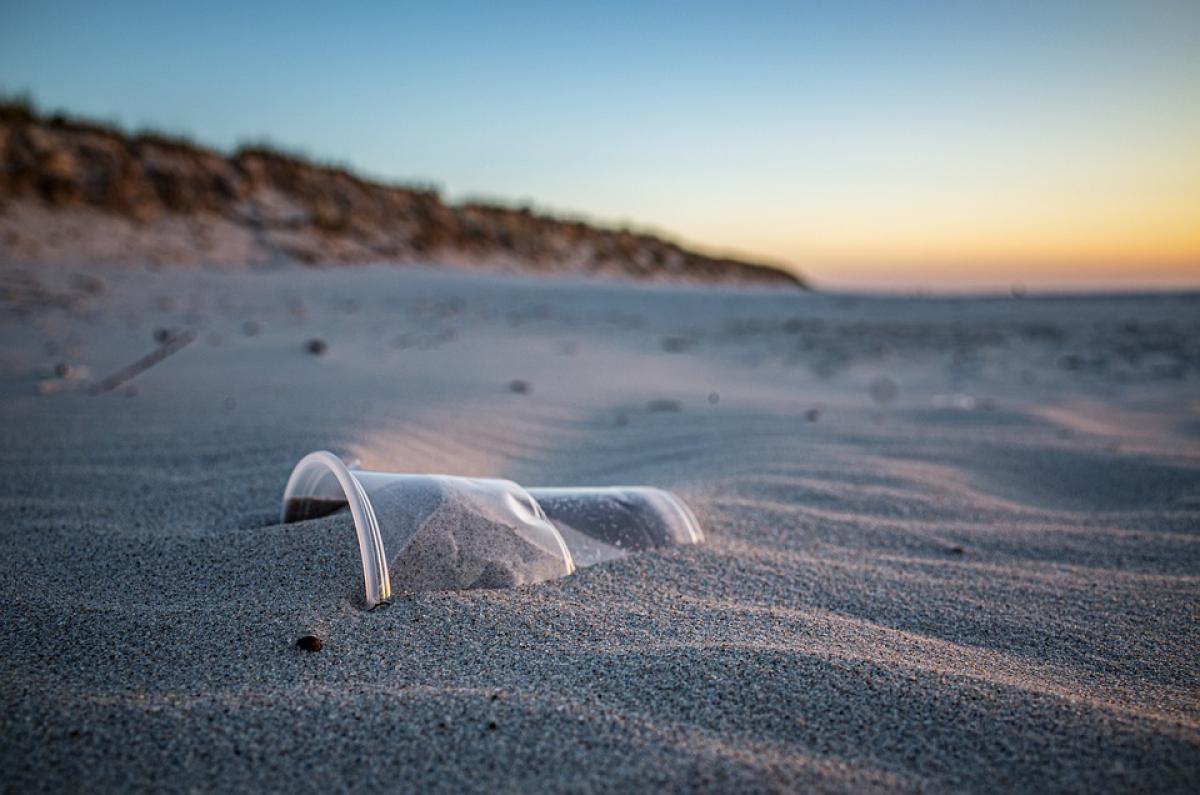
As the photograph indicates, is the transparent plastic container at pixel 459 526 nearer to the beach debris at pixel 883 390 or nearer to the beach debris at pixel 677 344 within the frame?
the beach debris at pixel 883 390

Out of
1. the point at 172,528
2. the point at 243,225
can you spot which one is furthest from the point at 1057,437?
the point at 243,225

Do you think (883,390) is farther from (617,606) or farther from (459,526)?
(459,526)

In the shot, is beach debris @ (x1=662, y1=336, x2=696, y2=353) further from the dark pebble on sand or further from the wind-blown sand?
the dark pebble on sand

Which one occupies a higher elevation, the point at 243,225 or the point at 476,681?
the point at 243,225

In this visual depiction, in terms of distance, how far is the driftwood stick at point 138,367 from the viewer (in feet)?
13.2

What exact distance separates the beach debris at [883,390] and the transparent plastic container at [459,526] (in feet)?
11.6

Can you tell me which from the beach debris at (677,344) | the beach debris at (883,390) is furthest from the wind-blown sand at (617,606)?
the beach debris at (677,344)

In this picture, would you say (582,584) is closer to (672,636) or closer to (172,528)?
(672,636)

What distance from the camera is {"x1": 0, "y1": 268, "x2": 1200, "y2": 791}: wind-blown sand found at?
43.3 inches

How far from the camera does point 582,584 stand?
5.72ft

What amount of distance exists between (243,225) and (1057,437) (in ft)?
32.1

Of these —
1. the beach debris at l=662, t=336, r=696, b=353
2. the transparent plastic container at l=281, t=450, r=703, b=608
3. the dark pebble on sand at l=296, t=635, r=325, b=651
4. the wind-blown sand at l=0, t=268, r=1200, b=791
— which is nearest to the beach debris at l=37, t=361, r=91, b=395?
the wind-blown sand at l=0, t=268, r=1200, b=791

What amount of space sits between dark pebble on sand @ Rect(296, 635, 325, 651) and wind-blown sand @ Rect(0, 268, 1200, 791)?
0.05 feet

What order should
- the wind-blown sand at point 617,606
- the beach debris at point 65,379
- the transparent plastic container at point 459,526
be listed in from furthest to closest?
the beach debris at point 65,379 → the transparent plastic container at point 459,526 → the wind-blown sand at point 617,606
